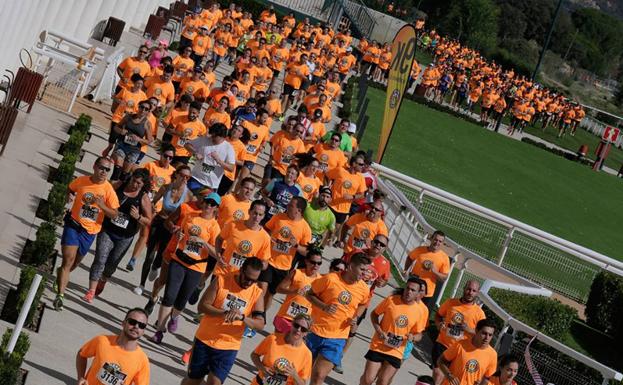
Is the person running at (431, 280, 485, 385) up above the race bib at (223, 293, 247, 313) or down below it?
above

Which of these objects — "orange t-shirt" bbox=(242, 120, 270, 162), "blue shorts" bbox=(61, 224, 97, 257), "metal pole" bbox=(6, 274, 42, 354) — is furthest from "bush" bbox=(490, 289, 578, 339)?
"metal pole" bbox=(6, 274, 42, 354)

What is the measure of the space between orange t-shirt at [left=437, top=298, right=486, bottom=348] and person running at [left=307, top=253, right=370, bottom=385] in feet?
6.48

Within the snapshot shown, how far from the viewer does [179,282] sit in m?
14.9

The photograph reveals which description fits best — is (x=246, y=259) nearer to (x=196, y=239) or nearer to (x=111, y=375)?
(x=196, y=239)

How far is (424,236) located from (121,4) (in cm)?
1501

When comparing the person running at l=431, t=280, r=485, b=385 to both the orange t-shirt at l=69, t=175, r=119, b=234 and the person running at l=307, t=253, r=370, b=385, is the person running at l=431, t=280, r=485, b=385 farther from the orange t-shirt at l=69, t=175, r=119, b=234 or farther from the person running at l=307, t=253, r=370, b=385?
the orange t-shirt at l=69, t=175, r=119, b=234

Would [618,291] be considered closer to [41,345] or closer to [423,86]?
[41,345]

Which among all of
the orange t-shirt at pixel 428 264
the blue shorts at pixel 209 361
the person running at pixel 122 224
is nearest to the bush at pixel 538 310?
the orange t-shirt at pixel 428 264

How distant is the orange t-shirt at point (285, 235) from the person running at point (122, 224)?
1.49m

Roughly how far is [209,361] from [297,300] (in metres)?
1.85

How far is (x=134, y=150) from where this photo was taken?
18.9 m

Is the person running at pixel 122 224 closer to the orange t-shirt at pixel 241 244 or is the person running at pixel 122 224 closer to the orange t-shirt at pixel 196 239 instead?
the orange t-shirt at pixel 196 239

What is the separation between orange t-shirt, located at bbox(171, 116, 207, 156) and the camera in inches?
780

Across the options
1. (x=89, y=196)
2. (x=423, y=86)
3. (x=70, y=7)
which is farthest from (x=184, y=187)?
(x=423, y=86)
